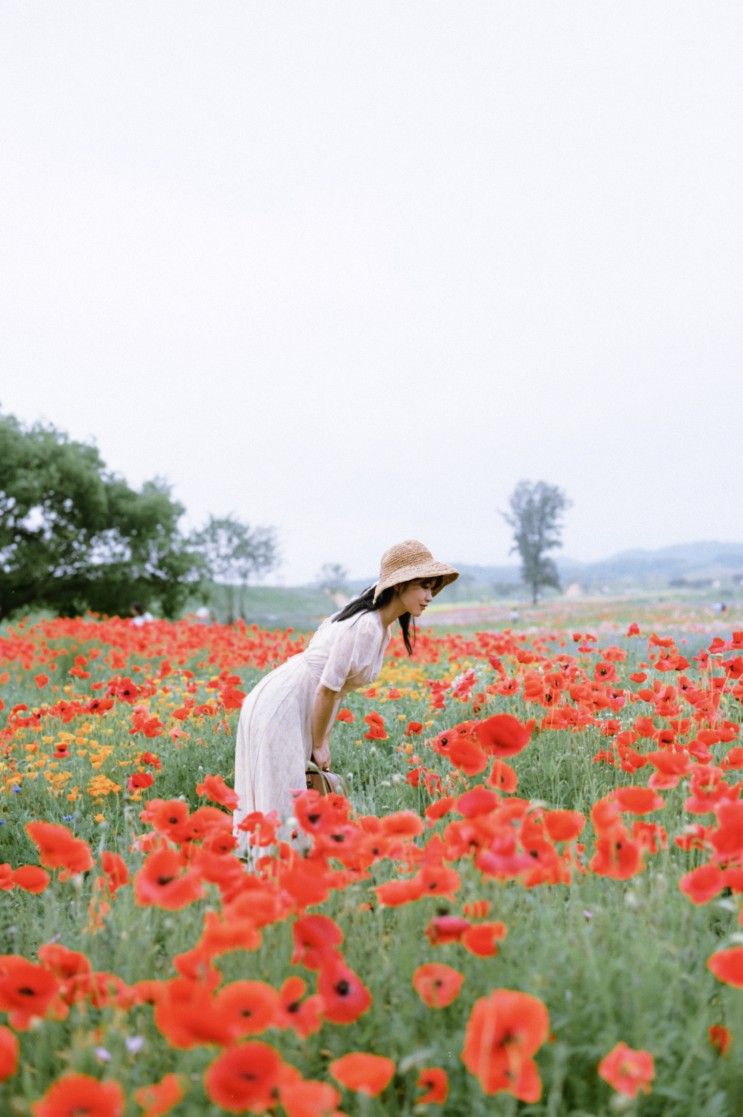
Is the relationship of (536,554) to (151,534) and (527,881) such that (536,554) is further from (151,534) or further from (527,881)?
(527,881)

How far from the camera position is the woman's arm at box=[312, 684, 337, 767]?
432cm

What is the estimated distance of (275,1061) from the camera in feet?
5.33

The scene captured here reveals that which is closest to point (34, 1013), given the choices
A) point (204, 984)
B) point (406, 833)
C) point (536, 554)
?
point (204, 984)

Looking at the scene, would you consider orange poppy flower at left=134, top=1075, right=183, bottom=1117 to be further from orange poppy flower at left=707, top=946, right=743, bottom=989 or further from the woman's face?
the woman's face

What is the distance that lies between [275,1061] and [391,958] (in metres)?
0.92

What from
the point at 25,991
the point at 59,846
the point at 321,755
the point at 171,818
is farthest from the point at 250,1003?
the point at 321,755

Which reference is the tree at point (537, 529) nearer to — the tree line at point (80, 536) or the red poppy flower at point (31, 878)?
the tree line at point (80, 536)

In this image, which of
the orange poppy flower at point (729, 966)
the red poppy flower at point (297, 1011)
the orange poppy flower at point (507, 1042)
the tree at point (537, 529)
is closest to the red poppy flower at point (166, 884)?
the red poppy flower at point (297, 1011)

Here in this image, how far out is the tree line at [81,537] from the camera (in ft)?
71.5

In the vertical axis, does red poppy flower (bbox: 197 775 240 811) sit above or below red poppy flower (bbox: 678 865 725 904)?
above

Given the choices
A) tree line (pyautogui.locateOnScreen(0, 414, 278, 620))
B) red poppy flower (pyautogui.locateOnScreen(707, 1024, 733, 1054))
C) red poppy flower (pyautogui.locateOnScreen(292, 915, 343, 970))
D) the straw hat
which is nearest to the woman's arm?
the straw hat

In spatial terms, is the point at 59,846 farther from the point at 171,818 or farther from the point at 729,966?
the point at 729,966

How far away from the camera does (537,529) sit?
45.9 m

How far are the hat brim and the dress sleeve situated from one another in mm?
184
